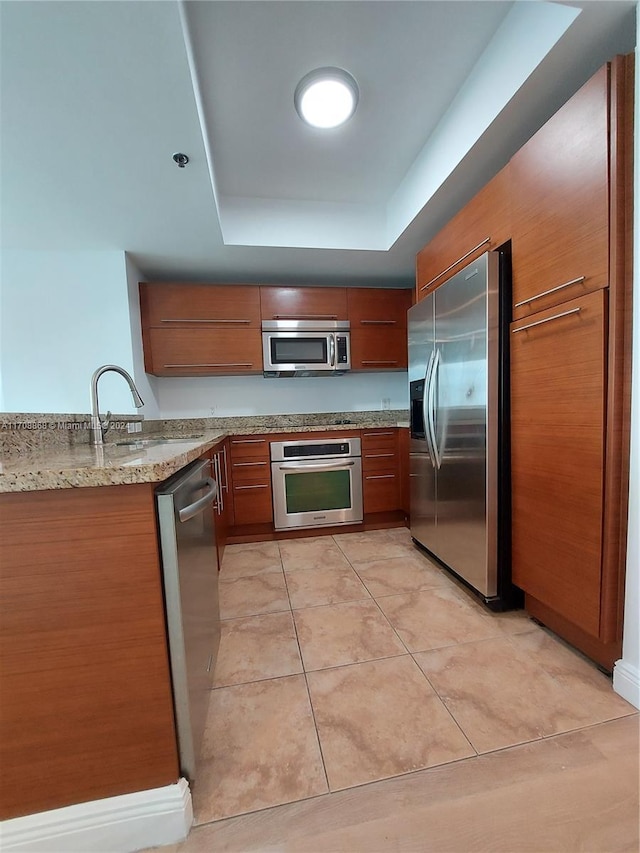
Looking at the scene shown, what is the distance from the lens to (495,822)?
2.71ft

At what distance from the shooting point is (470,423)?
1722 mm

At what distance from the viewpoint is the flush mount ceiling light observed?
1527mm

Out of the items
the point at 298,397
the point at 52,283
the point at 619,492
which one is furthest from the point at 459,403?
the point at 52,283

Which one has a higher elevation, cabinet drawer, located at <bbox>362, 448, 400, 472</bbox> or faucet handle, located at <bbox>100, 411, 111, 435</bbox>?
faucet handle, located at <bbox>100, 411, 111, 435</bbox>

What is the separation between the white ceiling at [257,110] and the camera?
1.16m

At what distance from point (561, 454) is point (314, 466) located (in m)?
1.79

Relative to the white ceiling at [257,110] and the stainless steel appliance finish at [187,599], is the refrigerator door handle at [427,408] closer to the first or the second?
the white ceiling at [257,110]

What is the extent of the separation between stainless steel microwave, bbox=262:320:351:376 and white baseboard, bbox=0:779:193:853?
2.57 metres

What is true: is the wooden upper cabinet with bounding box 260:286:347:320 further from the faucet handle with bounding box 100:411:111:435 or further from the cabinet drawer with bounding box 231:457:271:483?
the faucet handle with bounding box 100:411:111:435

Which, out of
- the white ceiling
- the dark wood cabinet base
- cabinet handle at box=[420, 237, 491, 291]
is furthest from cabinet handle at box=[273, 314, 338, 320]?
the dark wood cabinet base

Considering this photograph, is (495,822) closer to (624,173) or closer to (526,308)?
(526,308)

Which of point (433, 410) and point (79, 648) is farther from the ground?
point (433, 410)

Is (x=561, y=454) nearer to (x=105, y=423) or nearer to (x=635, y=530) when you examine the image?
(x=635, y=530)

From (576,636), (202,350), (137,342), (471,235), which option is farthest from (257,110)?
(576,636)
